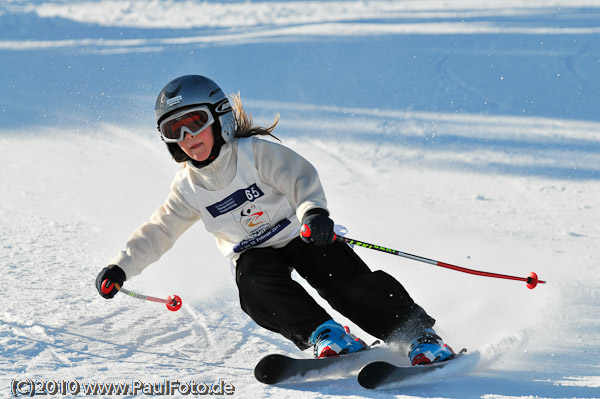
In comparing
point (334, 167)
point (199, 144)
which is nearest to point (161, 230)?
point (199, 144)

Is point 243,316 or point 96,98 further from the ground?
point 96,98

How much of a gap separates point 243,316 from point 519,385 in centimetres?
144

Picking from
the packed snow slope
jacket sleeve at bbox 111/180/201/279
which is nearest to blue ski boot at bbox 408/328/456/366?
the packed snow slope

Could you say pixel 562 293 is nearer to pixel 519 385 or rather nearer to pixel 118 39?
pixel 519 385

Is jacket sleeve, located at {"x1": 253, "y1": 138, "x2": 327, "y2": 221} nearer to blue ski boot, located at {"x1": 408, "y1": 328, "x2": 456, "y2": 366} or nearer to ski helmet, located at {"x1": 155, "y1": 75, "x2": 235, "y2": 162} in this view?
ski helmet, located at {"x1": 155, "y1": 75, "x2": 235, "y2": 162}

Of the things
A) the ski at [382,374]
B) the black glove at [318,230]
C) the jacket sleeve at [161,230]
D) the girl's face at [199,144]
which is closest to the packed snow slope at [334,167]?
the ski at [382,374]

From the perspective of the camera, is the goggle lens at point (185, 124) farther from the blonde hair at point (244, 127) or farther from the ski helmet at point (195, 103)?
the blonde hair at point (244, 127)

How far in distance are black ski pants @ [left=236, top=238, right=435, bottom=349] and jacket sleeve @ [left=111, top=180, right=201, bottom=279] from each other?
1.16ft

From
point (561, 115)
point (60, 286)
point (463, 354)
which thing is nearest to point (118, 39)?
point (561, 115)

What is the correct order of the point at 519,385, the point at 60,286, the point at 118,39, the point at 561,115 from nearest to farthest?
the point at 519,385 < the point at 60,286 < the point at 561,115 < the point at 118,39

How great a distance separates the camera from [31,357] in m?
2.72

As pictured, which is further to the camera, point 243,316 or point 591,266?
point 591,266

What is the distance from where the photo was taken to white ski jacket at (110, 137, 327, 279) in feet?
9.53

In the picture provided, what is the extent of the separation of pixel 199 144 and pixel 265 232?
1.47 ft
